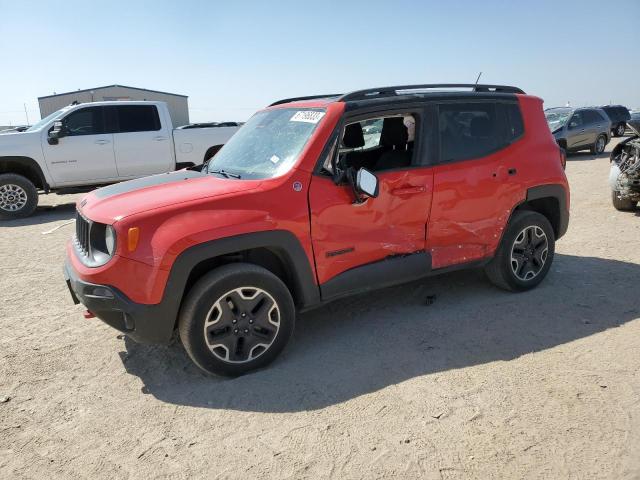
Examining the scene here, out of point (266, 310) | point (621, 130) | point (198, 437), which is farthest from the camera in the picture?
point (621, 130)

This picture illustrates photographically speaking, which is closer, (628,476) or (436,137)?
(628,476)

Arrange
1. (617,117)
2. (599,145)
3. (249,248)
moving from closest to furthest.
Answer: (249,248) < (599,145) < (617,117)

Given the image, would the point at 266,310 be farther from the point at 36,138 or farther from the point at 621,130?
the point at 621,130

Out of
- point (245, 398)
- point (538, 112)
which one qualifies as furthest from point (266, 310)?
point (538, 112)

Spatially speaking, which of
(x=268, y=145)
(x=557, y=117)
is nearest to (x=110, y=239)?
(x=268, y=145)

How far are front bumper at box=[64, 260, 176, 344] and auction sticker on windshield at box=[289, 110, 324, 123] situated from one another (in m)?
1.75

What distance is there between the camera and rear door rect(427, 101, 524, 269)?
4117 millimetres

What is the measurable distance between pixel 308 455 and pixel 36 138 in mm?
9004

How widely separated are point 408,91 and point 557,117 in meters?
15.5

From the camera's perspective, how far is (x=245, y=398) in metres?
3.14

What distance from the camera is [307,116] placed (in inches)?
152

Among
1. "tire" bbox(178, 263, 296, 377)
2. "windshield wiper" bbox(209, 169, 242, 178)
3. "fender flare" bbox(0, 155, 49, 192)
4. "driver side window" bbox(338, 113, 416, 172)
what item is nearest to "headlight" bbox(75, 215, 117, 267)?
"tire" bbox(178, 263, 296, 377)

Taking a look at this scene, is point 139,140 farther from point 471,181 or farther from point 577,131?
point 577,131

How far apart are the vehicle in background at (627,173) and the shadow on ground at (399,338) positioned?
3098 mm
